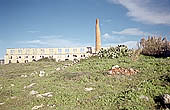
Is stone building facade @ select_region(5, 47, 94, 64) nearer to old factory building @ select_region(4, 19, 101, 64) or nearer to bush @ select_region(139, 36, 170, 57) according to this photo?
old factory building @ select_region(4, 19, 101, 64)

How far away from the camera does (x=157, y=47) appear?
26.7m

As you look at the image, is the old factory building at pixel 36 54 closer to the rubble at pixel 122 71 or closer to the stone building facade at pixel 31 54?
the stone building facade at pixel 31 54

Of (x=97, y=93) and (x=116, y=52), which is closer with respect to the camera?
(x=97, y=93)

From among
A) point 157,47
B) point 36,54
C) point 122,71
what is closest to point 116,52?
point 157,47

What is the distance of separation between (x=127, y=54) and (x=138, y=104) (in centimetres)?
1631

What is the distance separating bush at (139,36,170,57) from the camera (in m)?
26.2

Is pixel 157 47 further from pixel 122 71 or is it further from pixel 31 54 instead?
pixel 31 54

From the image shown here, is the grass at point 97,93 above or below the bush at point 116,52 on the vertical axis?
below

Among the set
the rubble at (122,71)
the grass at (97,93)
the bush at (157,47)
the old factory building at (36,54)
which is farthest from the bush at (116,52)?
the old factory building at (36,54)

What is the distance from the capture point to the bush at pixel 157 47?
26.2 metres

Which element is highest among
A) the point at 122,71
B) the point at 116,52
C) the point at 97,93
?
the point at 116,52

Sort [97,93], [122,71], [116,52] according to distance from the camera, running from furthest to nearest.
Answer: [116,52] < [122,71] < [97,93]

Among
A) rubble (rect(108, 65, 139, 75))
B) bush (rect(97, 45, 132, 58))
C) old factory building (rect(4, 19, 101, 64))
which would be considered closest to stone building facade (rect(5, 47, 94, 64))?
old factory building (rect(4, 19, 101, 64))

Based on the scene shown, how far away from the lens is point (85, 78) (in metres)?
13.9
